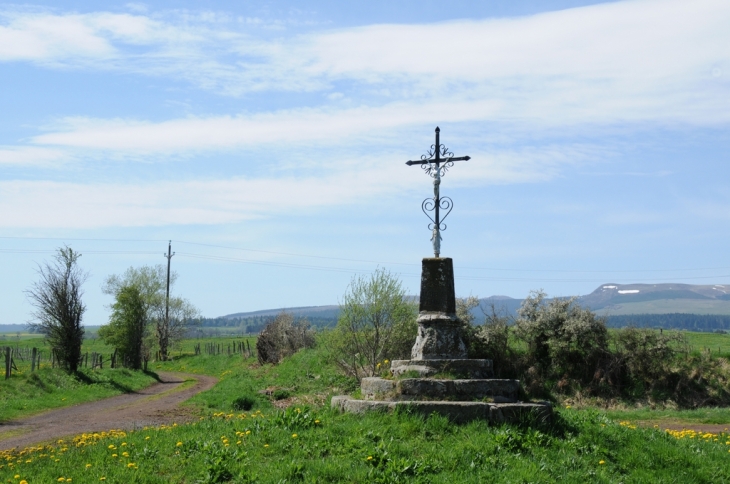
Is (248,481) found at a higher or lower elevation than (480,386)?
lower

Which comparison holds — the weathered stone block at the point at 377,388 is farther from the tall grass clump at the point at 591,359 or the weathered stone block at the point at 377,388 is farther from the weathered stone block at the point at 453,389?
the tall grass clump at the point at 591,359

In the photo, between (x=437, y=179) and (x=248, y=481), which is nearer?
(x=248, y=481)

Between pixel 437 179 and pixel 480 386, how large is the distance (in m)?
4.08

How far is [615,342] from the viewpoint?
27094mm

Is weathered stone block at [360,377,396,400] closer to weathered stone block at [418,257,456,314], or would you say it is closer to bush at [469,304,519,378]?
weathered stone block at [418,257,456,314]

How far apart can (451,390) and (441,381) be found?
0.70ft

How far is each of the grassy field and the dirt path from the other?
5252 mm

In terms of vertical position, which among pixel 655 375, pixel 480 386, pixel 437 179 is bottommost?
pixel 655 375

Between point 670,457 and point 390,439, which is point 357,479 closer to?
point 390,439

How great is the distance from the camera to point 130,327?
156 feet

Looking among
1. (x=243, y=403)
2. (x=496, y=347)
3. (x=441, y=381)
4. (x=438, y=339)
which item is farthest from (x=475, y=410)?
(x=496, y=347)

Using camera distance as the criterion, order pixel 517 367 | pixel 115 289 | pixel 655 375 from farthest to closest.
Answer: pixel 115 289
pixel 517 367
pixel 655 375

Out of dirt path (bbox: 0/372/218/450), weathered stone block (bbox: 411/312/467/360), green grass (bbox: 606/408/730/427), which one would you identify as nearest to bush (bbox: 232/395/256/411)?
dirt path (bbox: 0/372/218/450)

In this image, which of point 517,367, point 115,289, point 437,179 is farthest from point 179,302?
point 437,179
